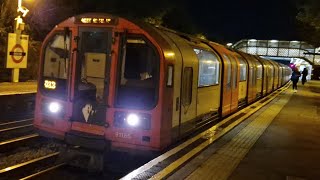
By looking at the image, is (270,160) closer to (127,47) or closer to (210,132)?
(210,132)

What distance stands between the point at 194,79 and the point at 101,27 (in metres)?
2.61

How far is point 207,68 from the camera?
1148 cm

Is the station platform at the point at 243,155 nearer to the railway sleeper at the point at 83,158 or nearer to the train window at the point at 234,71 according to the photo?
the railway sleeper at the point at 83,158

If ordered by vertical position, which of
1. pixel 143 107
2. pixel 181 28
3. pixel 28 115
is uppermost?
pixel 181 28

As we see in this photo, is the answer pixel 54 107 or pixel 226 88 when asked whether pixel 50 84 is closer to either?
pixel 54 107

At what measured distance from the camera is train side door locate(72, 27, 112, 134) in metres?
8.12

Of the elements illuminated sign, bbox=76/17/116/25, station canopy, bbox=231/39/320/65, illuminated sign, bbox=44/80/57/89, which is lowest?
illuminated sign, bbox=44/80/57/89

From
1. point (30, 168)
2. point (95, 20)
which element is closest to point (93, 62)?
point (95, 20)

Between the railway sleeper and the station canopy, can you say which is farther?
the station canopy

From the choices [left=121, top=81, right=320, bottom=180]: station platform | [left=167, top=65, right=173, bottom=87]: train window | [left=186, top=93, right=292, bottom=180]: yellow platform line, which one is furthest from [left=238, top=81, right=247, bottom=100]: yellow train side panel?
[left=167, top=65, right=173, bottom=87]: train window

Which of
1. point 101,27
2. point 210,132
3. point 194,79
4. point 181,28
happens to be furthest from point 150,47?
point 181,28

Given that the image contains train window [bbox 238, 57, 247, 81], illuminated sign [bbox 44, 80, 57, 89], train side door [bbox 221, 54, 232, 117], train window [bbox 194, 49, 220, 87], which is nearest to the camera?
illuminated sign [bbox 44, 80, 57, 89]

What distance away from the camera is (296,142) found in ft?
36.4

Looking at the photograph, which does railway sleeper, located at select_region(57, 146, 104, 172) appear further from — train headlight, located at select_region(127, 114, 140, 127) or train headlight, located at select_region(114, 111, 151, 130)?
train headlight, located at select_region(127, 114, 140, 127)
